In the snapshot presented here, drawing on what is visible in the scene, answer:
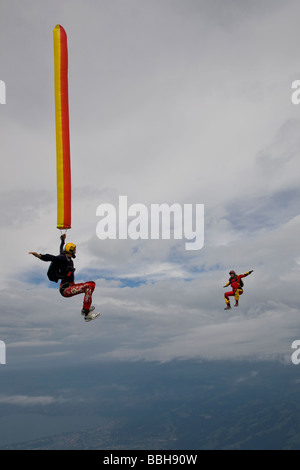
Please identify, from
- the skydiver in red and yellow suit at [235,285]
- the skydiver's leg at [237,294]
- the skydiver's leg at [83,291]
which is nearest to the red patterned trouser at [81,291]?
the skydiver's leg at [83,291]

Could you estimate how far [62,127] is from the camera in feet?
44.2

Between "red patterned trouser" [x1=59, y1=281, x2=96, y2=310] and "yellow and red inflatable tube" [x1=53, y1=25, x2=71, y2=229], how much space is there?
3.18 m

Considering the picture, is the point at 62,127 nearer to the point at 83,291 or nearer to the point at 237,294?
the point at 83,291

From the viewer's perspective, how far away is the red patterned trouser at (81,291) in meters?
14.8

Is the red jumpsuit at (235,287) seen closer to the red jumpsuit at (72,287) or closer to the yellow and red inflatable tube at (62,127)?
the red jumpsuit at (72,287)

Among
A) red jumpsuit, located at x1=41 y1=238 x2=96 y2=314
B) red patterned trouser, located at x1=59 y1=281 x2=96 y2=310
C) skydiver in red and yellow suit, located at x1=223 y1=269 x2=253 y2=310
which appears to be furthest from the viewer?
skydiver in red and yellow suit, located at x1=223 y1=269 x2=253 y2=310

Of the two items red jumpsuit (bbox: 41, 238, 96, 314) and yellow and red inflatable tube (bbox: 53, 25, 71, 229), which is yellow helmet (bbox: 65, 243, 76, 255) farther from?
yellow and red inflatable tube (bbox: 53, 25, 71, 229)

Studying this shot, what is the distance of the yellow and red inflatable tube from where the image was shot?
1317 centimetres

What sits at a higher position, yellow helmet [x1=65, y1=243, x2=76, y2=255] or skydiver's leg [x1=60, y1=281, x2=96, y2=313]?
yellow helmet [x1=65, y1=243, x2=76, y2=255]

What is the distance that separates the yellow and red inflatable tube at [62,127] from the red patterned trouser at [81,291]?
318 cm

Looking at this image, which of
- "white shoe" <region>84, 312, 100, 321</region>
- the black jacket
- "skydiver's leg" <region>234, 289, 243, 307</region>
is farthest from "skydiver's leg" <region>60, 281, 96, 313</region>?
"skydiver's leg" <region>234, 289, 243, 307</region>
